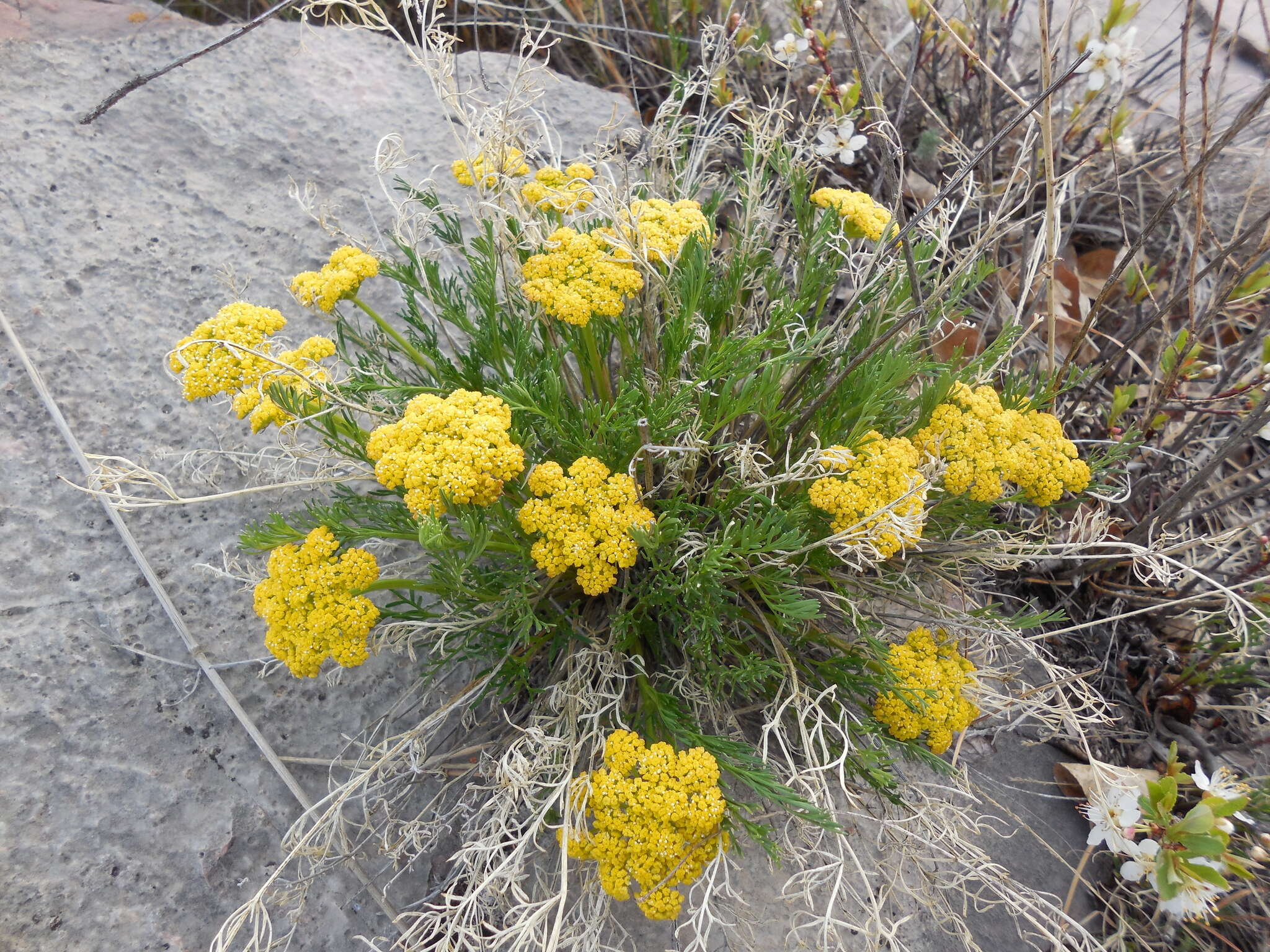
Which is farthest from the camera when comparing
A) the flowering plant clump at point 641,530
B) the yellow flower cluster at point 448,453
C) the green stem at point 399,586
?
the green stem at point 399,586

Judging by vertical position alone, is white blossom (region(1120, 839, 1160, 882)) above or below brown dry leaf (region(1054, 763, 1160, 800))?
above

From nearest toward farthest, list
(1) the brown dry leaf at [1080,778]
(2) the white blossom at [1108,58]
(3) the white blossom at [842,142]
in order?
(2) the white blossom at [1108,58] < (1) the brown dry leaf at [1080,778] < (3) the white blossom at [842,142]

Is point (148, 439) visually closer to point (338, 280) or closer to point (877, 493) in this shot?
point (338, 280)

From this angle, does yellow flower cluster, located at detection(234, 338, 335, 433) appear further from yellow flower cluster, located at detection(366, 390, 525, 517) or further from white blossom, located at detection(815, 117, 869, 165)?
white blossom, located at detection(815, 117, 869, 165)

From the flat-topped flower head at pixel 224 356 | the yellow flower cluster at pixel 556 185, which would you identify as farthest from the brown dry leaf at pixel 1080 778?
the flat-topped flower head at pixel 224 356

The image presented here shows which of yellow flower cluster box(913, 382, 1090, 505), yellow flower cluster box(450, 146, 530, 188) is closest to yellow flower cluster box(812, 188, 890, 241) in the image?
yellow flower cluster box(913, 382, 1090, 505)

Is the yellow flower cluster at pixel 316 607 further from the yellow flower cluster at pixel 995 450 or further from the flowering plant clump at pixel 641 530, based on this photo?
the yellow flower cluster at pixel 995 450

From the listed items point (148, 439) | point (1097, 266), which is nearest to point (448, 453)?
point (148, 439)
